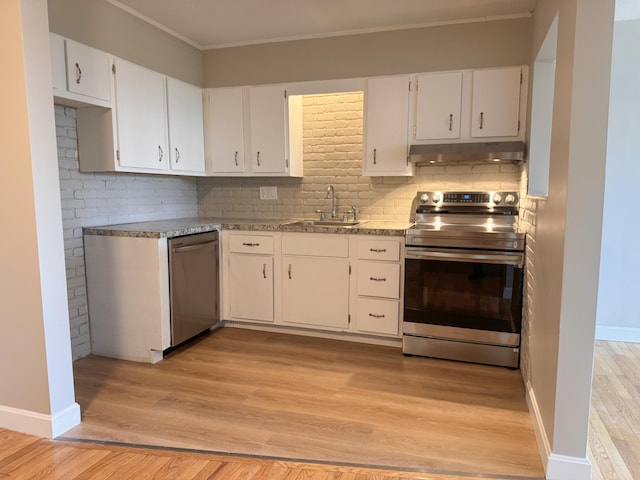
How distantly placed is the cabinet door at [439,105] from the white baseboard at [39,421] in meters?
2.87

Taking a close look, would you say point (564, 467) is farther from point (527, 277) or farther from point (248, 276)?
point (248, 276)

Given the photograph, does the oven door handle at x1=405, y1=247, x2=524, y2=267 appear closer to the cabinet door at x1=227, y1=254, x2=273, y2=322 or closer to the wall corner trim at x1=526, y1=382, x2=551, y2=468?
the wall corner trim at x1=526, y1=382, x2=551, y2=468

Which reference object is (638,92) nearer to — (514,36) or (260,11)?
(514,36)

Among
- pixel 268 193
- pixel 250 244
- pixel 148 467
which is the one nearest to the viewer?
pixel 148 467

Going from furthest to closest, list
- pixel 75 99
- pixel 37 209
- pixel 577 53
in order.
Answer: pixel 75 99
pixel 37 209
pixel 577 53

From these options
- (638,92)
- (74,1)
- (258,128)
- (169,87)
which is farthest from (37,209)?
(638,92)

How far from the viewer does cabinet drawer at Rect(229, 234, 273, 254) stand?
3.60 meters

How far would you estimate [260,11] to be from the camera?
10.4 ft

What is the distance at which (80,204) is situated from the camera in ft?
10.3

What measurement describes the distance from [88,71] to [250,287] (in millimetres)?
1901

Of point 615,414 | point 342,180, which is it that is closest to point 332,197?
point 342,180

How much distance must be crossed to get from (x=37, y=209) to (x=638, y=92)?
13.2 ft

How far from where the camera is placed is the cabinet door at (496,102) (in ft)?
10.5

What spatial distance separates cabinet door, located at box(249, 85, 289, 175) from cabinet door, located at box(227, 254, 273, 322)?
31.7 inches
